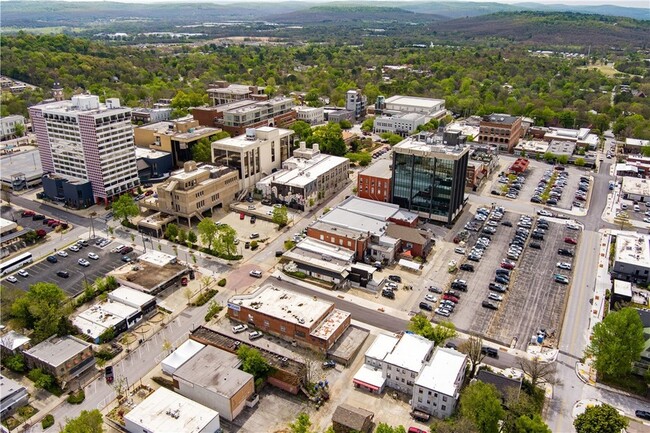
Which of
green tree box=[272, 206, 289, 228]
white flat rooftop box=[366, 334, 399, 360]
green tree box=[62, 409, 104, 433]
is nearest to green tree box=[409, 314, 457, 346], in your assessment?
white flat rooftop box=[366, 334, 399, 360]

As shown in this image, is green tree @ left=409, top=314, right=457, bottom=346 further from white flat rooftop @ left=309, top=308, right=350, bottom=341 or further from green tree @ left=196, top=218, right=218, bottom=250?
green tree @ left=196, top=218, right=218, bottom=250

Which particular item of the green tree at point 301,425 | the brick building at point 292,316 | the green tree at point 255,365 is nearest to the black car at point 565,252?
the brick building at point 292,316

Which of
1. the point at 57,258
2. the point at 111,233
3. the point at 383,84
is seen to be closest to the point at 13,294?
the point at 57,258

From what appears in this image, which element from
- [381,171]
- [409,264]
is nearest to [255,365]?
[409,264]

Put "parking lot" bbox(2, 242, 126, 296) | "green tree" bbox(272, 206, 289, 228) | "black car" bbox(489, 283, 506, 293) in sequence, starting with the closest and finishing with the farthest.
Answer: "black car" bbox(489, 283, 506, 293), "parking lot" bbox(2, 242, 126, 296), "green tree" bbox(272, 206, 289, 228)

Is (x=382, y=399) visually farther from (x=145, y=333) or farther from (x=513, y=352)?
(x=145, y=333)

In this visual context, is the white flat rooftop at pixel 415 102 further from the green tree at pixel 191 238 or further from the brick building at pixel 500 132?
the green tree at pixel 191 238

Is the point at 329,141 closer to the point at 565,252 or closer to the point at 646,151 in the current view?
the point at 565,252
